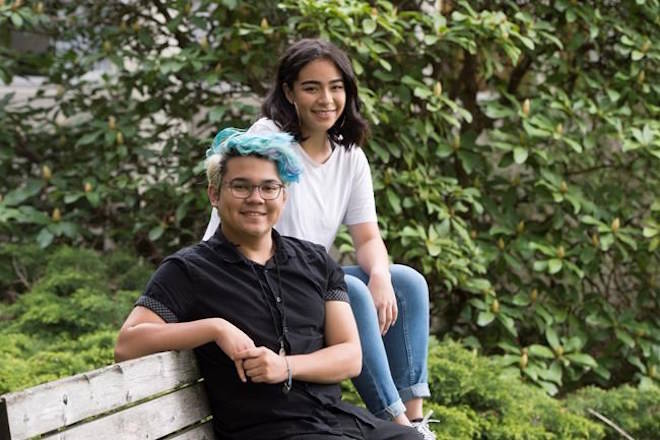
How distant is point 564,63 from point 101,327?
108 inches

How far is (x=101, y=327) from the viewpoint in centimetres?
510

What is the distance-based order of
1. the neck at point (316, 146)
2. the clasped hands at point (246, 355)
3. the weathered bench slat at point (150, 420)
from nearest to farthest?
the weathered bench slat at point (150, 420)
the clasped hands at point (246, 355)
the neck at point (316, 146)

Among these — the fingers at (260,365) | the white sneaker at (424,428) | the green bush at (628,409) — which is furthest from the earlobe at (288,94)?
the green bush at (628,409)

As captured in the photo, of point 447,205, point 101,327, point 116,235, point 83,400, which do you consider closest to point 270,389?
point 83,400

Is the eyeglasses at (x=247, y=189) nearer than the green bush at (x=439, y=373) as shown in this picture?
Yes

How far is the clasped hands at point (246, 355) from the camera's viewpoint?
9.08ft

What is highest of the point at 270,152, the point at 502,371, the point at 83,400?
the point at 270,152

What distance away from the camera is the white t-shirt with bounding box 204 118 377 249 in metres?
3.62

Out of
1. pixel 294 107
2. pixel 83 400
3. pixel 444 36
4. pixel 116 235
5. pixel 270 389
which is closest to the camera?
pixel 83 400

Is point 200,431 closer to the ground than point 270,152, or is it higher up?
closer to the ground

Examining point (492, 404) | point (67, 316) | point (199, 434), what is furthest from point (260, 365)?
point (67, 316)

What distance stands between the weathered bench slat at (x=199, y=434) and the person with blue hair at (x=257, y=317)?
0.02m

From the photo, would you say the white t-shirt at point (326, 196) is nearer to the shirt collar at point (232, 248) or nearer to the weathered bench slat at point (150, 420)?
the shirt collar at point (232, 248)

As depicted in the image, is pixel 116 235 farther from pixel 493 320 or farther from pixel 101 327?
pixel 493 320
